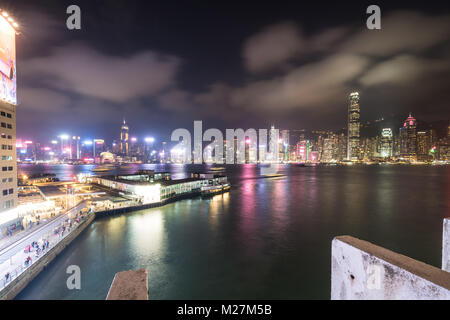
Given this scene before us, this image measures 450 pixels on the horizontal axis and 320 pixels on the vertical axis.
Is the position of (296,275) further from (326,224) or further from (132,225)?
(132,225)

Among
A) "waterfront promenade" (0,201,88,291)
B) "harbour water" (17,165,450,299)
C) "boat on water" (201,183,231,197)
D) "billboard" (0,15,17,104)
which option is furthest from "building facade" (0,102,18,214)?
"boat on water" (201,183,231,197)

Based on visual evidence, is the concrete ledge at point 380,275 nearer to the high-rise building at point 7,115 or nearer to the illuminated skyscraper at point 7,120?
the illuminated skyscraper at point 7,120

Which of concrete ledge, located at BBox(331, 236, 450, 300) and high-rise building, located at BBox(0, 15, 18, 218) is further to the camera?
high-rise building, located at BBox(0, 15, 18, 218)

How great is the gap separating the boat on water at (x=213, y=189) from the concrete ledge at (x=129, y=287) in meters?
47.4

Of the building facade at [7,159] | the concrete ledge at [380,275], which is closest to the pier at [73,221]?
the concrete ledge at [380,275]

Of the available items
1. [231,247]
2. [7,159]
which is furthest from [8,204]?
[231,247]

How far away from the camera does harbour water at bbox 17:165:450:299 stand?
16.3m

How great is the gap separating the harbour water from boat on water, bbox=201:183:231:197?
9433 millimetres

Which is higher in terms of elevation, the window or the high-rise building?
the high-rise building

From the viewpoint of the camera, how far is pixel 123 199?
37.0 meters

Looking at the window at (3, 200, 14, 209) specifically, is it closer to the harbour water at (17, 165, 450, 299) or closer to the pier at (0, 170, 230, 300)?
the pier at (0, 170, 230, 300)

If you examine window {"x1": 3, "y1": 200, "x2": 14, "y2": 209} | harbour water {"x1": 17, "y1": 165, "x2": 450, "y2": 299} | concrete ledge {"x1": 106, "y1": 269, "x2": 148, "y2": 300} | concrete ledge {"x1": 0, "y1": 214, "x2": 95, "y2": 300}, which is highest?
concrete ledge {"x1": 106, "y1": 269, "x2": 148, "y2": 300}

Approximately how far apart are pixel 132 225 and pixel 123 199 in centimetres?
927
